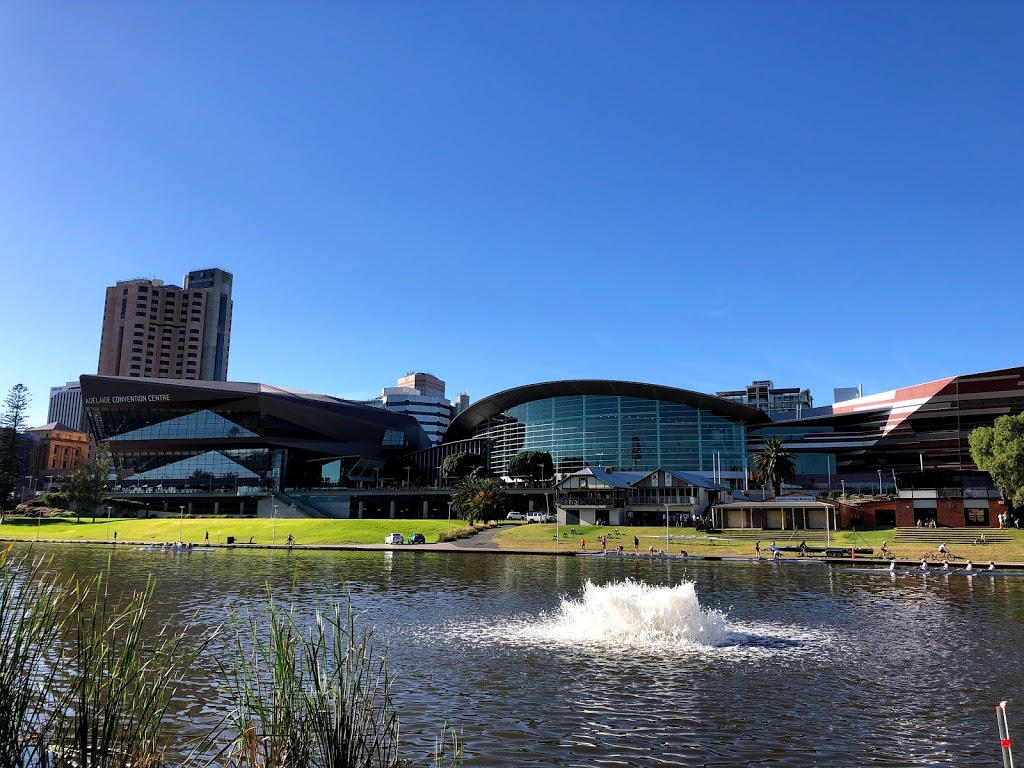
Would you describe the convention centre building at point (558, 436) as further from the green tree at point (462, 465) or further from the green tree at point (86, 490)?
the green tree at point (86, 490)

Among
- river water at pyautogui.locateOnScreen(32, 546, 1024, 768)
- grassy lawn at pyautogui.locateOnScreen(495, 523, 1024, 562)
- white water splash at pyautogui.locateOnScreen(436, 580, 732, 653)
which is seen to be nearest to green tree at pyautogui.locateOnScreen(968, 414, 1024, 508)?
grassy lawn at pyautogui.locateOnScreen(495, 523, 1024, 562)

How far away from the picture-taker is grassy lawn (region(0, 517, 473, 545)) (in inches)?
3295

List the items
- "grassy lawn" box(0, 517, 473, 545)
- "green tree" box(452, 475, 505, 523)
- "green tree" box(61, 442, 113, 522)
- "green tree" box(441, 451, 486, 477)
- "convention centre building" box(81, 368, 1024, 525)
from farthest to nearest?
"green tree" box(441, 451, 486, 477)
"convention centre building" box(81, 368, 1024, 525)
"green tree" box(61, 442, 113, 522)
"green tree" box(452, 475, 505, 523)
"grassy lawn" box(0, 517, 473, 545)

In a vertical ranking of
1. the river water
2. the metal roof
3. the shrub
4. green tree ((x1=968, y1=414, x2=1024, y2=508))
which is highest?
the metal roof

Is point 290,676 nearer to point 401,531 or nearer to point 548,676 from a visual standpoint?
point 548,676

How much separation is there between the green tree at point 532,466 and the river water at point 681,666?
263 feet

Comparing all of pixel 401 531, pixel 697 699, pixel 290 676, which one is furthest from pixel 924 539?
pixel 290 676

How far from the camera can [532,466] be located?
406 ft

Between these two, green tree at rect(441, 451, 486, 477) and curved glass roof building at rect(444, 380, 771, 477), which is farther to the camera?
green tree at rect(441, 451, 486, 477)

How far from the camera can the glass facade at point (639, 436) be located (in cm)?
13112

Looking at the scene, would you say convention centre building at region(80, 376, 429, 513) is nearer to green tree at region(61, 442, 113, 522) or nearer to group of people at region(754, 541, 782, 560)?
green tree at region(61, 442, 113, 522)

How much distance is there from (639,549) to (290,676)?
204 feet

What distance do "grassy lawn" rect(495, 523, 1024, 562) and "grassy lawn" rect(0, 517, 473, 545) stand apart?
1130cm

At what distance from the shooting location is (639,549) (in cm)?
6825
